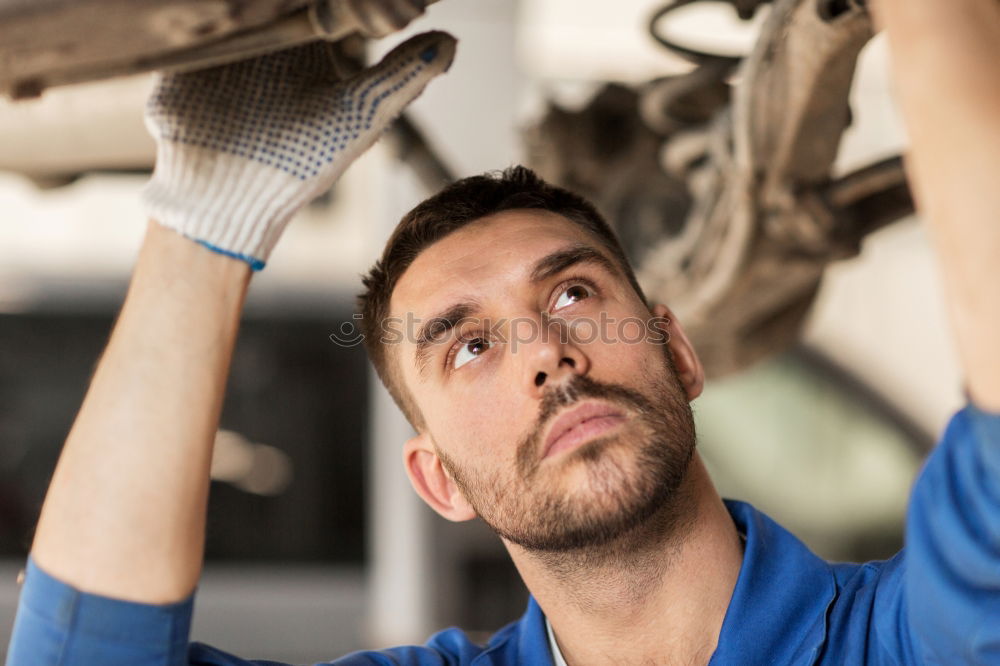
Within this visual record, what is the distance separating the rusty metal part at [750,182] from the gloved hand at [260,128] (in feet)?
1.46

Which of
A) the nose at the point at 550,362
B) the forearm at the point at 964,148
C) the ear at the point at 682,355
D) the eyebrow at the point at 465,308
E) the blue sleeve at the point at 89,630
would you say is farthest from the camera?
the ear at the point at 682,355

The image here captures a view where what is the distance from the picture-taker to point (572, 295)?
122cm

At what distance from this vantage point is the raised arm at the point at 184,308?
3.38ft

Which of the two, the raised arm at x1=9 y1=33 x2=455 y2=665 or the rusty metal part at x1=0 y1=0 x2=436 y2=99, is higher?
the rusty metal part at x1=0 y1=0 x2=436 y2=99

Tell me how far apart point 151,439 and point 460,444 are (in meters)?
0.33

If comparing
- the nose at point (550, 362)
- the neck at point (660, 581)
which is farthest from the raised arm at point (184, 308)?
the neck at point (660, 581)

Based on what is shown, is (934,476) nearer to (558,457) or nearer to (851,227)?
(558,457)

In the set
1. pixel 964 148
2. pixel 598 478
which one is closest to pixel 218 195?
pixel 598 478

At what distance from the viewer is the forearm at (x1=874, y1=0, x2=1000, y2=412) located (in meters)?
0.68

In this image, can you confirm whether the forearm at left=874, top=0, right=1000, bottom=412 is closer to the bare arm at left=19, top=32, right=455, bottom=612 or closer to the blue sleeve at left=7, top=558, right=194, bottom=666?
the bare arm at left=19, top=32, right=455, bottom=612

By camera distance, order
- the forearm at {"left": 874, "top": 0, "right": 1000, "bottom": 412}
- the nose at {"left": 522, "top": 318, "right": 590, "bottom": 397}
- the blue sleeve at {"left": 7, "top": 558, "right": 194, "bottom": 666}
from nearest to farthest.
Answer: the forearm at {"left": 874, "top": 0, "right": 1000, "bottom": 412} → the blue sleeve at {"left": 7, "top": 558, "right": 194, "bottom": 666} → the nose at {"left": 522, "top": 318, "right": 590, "bottom": 397}

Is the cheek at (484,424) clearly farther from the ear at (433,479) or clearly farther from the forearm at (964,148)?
the forearm at (964,148)

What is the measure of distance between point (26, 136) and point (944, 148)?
1456 mm

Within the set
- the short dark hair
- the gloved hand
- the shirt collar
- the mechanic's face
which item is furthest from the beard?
the gloved hand
